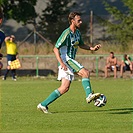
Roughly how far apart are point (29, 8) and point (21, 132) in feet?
89.2

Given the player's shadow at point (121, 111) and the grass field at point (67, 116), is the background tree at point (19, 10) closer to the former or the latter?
the grass field at point (67, 116)

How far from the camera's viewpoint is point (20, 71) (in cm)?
3244

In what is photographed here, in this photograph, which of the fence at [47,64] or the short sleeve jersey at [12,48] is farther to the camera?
the fence at [47,64]

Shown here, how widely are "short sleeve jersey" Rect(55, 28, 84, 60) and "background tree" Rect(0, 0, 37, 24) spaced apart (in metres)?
23.3

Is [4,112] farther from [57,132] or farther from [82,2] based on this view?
[82,2]

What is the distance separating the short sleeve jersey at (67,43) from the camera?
41.1ft

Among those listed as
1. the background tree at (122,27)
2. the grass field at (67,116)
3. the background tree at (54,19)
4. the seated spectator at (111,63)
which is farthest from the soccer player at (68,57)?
the background tree at (122,27)

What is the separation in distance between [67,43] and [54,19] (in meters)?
26.5

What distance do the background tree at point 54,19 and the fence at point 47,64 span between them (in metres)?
2.21

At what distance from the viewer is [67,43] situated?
12570 mm

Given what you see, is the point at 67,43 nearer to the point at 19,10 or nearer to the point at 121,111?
the point at 121,111

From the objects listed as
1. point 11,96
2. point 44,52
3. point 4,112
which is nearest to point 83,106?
point 4,112

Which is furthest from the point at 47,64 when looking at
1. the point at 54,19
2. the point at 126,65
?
the point at 54,19

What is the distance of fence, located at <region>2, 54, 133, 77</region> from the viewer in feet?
105
